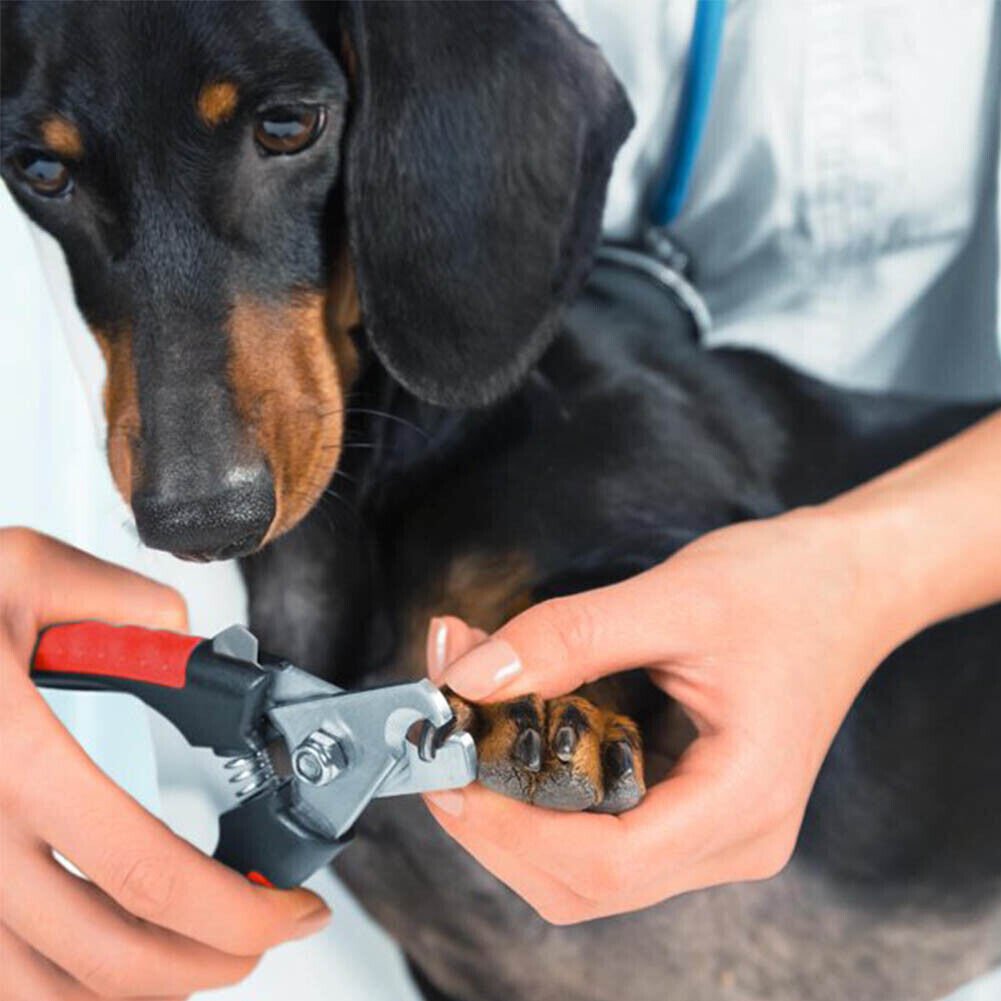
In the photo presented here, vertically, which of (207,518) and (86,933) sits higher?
(207,518)

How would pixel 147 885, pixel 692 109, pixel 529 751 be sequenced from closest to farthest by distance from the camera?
pixel 529 751 < pixel 147 885 < pixel 692 109

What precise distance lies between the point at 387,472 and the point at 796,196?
0.33 metres

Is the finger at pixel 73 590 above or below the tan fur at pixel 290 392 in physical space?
below

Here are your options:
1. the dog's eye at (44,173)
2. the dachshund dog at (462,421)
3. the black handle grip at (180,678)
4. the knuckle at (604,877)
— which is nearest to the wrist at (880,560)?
the dachshund dog at (462,421)

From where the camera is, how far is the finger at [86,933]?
74 cm

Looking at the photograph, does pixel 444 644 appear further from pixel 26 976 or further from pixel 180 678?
pixel 26 976

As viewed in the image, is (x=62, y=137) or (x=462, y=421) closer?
(x=62, y=137)

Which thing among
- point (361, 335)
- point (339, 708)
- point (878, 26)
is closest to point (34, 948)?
point (339, 708)

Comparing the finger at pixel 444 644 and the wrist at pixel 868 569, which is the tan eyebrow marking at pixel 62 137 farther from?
the wrist at pixel 868 569

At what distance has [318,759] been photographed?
622mm

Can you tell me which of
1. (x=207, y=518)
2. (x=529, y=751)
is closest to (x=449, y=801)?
(x=529, y=751)

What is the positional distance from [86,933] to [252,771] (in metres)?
0.15

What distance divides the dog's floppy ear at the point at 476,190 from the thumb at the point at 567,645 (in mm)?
201

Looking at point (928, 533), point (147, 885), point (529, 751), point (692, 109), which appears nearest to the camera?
point (529, 751)
